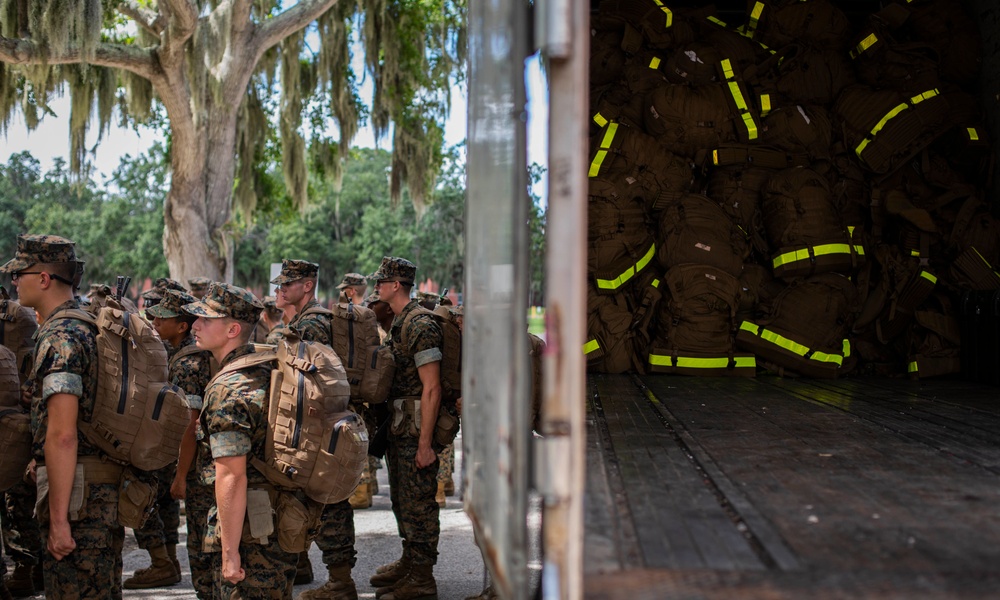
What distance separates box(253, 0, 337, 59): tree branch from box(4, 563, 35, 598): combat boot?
7.46m

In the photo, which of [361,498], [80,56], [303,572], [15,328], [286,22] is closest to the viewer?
[15,328]

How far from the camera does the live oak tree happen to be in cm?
1037

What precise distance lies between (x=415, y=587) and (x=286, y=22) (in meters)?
8.07

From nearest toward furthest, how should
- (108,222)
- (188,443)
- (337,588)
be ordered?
1. (188,443)
2. (337,588)
3. (108,222)

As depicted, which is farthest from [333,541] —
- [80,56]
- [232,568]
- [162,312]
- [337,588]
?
[80,56]

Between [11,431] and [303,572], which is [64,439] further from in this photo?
[303,572]

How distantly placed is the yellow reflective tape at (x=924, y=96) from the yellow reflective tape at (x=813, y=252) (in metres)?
1.14

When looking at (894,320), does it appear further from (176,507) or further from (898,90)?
(176,507)

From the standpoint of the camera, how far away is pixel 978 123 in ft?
20.4

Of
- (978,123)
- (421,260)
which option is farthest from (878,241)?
(421,260)

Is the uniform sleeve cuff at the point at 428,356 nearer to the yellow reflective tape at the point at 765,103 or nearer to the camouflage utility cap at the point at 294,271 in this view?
the camouflage utility cap at the point at 294,271

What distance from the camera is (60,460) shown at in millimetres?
4207

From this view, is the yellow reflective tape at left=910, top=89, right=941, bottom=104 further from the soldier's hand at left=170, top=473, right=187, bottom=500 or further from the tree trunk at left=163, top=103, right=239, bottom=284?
the tree trunk at left=163, top=103, right=239, bottom=284

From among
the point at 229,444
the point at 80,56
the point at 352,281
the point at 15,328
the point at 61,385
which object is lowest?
the point at 229,444
